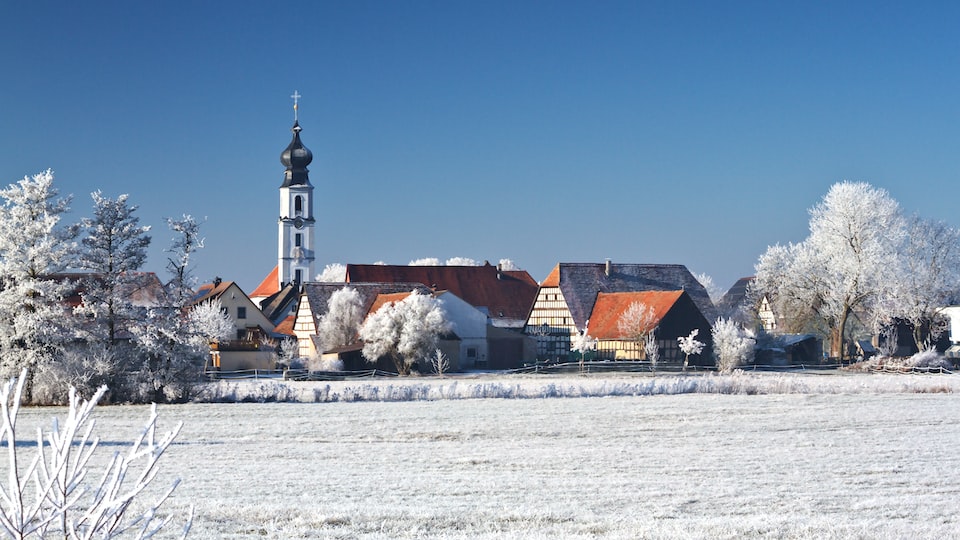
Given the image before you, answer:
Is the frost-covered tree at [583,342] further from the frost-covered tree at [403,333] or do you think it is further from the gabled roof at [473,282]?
the gabled roof at [473,282]

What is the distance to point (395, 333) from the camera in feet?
202

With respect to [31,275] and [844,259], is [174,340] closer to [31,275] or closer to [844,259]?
[31,275]

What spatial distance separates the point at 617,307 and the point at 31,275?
39451 mm

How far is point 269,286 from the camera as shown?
126m

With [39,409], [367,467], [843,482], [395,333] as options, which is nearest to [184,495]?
[367,467]

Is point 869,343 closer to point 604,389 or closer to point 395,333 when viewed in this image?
point 395,333

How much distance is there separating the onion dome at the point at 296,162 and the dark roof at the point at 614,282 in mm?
49702

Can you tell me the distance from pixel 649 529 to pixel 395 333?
4826 centimetres

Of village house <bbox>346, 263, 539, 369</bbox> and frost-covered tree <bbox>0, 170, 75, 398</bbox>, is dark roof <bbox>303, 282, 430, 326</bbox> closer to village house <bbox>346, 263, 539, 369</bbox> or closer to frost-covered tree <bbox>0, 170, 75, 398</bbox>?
village house <bbox>346, 263, 539, 369</bbox>

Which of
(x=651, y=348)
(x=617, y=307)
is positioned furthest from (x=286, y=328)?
(x=651, y=348)

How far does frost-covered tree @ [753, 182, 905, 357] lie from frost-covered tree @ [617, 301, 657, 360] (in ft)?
39.1

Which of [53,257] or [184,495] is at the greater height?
[53,257]

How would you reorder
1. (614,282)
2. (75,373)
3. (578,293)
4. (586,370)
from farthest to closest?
(614,282), (578,293), (586,370), (75,373)

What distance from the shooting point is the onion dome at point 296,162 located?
4719 inches
